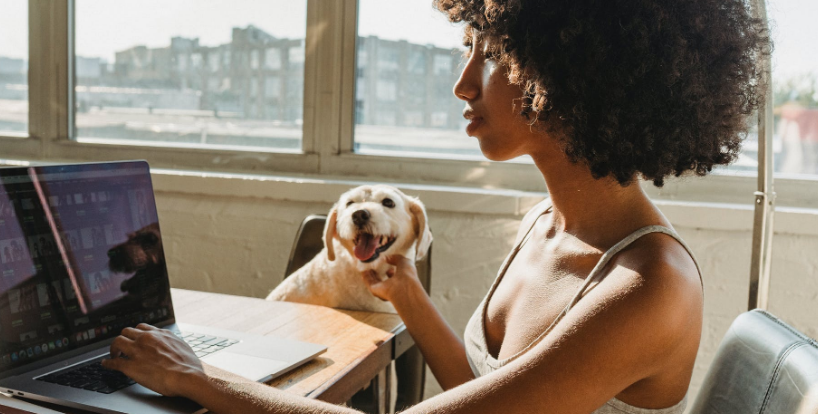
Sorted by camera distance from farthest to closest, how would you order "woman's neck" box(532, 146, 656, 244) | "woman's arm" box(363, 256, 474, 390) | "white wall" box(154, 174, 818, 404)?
"white wall" box(154, 174, 818, 404) → "woman's arm" box(363, 256, 474, 390) → "woman's neck" box(532, 146, 656, 244)

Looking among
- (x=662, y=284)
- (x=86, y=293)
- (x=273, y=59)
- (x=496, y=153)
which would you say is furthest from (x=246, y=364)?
(x=273, y=59)

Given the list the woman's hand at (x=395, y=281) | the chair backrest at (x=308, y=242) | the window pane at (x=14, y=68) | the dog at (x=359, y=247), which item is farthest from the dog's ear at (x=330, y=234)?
the window pane at (x=14, y=68)

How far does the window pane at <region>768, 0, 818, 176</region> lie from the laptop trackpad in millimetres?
1900

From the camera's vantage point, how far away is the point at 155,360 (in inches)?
36.9

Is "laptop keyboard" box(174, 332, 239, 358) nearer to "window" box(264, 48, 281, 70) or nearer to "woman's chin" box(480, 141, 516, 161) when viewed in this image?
"woman's chin" box(480, 141, 516, 161)

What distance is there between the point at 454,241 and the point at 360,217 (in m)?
0.71

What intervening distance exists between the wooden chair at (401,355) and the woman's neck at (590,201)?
765mm

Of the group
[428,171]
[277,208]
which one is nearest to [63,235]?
[277,208]

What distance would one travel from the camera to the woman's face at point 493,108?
41.7 inches

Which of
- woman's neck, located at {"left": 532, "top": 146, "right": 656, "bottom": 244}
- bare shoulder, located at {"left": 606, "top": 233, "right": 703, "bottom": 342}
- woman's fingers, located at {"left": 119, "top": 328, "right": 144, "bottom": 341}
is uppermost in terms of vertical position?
woman's neck, located at {"left": 532, "top": 146, "right": 656, "bottom": 244}

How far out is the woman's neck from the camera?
1029 mm

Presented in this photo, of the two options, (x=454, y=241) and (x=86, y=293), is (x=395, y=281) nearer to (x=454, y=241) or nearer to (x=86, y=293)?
(x=86, y=293)

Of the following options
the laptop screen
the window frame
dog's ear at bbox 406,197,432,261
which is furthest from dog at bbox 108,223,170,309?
the window frame

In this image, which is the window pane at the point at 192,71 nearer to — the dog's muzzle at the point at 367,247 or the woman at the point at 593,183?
the dog's muzzle at the point at 367,247
